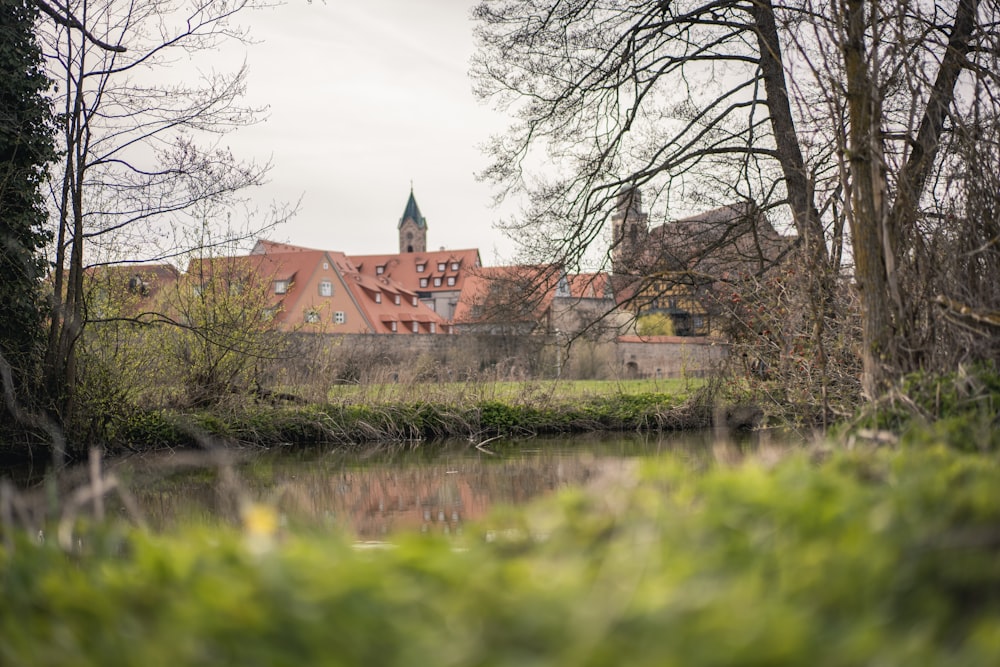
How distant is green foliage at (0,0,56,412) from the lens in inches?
439

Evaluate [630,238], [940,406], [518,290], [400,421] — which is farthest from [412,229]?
[940,406]

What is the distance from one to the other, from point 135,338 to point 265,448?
2.56 meters

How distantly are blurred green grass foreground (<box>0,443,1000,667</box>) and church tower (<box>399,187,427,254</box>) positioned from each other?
98648 millimetres

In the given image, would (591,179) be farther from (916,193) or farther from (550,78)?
(916,193)

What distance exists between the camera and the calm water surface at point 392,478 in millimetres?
7258

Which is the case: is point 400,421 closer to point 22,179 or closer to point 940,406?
point 22,179

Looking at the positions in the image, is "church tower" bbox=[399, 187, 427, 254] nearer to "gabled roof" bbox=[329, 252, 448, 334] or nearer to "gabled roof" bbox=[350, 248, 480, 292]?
"gabled roof" bbox=[350, 248, 480, 292]

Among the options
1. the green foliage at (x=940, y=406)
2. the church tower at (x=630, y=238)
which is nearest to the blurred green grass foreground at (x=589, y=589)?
the green foliage at (x=940, y=406)

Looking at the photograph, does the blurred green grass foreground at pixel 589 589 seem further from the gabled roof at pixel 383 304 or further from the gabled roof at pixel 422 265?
the gabled roof at pixel 422 265

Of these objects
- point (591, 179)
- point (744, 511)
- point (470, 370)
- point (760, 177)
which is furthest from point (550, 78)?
point (744, 511)

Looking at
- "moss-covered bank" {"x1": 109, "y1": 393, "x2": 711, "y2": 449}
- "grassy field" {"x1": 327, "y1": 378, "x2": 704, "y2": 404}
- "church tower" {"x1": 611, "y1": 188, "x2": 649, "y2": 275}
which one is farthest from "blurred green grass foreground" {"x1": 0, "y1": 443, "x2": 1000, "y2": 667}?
"grassy field" {"x1": 327, "y1": 378, "x2": 704, "y2": 404}

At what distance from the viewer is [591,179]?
14.4 metres

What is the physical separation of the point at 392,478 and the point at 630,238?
6.59 metres

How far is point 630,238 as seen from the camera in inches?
594
